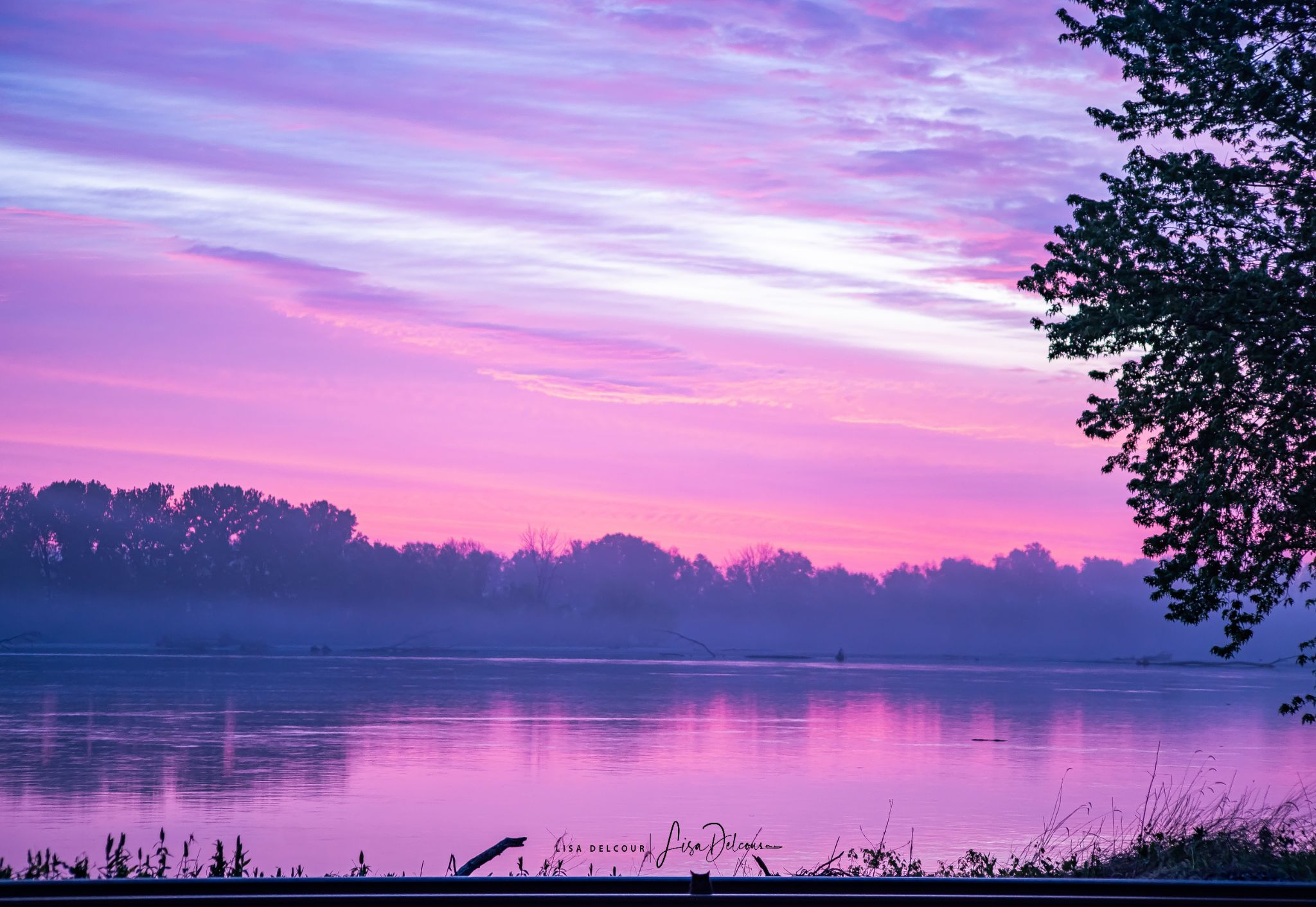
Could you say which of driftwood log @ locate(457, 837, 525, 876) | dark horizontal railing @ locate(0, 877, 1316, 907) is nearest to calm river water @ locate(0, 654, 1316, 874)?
driftwood log @ locate(457, 837, 525, 876)

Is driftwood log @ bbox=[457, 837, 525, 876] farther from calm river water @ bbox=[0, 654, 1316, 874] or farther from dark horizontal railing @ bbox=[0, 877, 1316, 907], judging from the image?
calm river water @ bbox=[0, 654, 1316, 874]

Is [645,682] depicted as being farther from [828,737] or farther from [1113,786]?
[1113,786]

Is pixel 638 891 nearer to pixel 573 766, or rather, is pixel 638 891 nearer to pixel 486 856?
pixel 486 856

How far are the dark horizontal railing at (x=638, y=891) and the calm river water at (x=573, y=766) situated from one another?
10.8 m

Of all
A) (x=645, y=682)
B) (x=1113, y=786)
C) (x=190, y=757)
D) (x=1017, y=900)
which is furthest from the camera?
(x=645, y=682)

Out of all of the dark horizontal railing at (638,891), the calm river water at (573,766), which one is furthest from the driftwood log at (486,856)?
the calm river water at (573,766)

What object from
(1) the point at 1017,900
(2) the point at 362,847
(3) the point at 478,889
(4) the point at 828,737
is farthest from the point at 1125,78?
(4) the point at 828,737

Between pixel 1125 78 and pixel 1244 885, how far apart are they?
45.3 feet

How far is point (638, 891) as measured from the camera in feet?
36.8

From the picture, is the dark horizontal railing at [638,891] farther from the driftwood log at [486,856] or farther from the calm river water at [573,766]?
the calm river water at [573,766]

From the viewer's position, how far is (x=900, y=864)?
1969 cm

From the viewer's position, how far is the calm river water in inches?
1083

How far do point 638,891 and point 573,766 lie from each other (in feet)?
102

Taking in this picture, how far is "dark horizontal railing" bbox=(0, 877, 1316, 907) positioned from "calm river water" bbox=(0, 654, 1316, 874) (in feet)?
35.3
